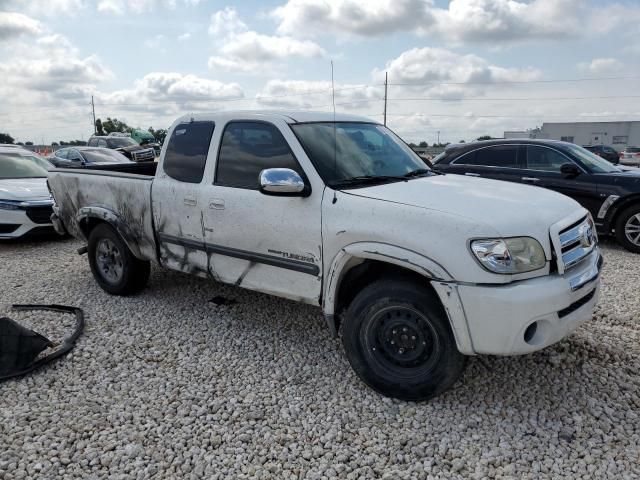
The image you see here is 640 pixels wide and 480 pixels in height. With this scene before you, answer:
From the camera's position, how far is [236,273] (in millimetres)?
3869

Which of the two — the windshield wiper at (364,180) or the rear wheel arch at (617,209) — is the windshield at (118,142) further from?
the windshield wiper at (364,180)

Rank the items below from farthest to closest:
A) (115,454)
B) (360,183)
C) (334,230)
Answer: (360,183) → (334,230) → (115,454)

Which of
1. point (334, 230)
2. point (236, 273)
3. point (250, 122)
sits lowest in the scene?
point (236, 273)

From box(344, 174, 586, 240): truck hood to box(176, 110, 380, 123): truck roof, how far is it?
94 centimetres

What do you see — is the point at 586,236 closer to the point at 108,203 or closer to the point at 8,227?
the point at 108,203

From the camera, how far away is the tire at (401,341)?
113 inches

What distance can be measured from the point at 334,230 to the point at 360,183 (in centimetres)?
46

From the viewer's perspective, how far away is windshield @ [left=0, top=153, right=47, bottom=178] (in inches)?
340

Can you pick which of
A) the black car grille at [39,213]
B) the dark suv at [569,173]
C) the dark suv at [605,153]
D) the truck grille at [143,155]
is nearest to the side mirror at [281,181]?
the dark suv at [569,173]

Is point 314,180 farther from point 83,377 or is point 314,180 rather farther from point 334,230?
point 83,377

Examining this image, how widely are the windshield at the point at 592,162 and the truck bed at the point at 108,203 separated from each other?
20.9ft

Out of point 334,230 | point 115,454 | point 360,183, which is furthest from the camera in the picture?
point 360,183

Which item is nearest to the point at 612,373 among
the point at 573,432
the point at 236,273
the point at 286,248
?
the point at 573,432

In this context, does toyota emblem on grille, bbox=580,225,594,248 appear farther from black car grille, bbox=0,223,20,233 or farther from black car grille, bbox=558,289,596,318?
black car grille, bbox=0,223,20,233
